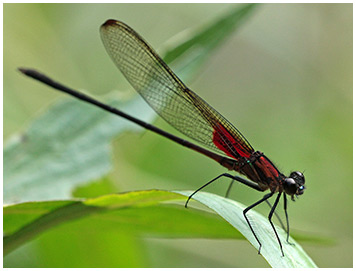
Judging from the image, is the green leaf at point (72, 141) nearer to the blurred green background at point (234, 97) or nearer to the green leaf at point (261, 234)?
the blurred green background at point (234, 97)

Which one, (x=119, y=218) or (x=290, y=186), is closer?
(x=119, y=218)

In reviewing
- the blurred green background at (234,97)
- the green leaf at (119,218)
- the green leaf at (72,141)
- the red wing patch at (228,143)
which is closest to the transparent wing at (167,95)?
the red wing patch at (228,143)

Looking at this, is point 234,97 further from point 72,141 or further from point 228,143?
point 72,141

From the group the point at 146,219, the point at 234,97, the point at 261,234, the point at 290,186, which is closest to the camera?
the point at 261,234

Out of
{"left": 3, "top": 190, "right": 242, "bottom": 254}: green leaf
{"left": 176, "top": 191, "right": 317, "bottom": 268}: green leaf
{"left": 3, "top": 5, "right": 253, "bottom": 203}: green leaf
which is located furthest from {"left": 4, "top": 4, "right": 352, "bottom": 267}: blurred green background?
{"left": 176, "top": 191, "right": 317, "bottom": 268}: green leaf

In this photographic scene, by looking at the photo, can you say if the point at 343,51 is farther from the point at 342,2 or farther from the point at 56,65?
the point at 56,65

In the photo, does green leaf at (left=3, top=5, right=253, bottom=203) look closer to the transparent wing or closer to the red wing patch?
the transparent wing

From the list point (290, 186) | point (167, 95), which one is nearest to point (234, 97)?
point (167, 95)

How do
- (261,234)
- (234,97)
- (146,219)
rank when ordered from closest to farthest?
(261,234) < (146,219) < (234,97)
